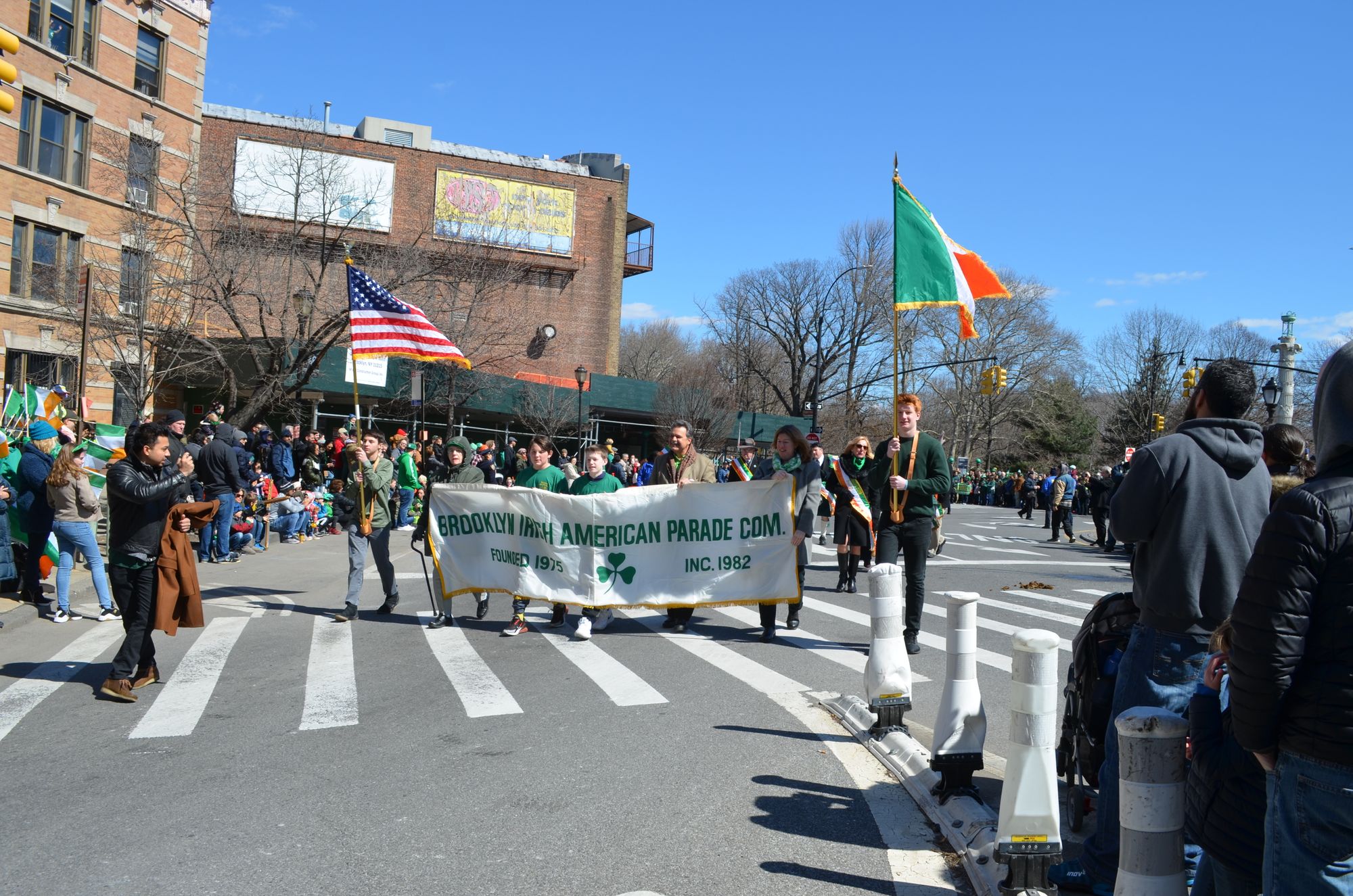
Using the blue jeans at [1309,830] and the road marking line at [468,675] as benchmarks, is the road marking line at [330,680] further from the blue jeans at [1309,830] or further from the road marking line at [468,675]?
the blue jeans at [1309,830]

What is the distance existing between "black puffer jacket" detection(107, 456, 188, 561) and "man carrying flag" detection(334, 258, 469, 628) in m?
2.96

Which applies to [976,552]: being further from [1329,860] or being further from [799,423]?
[799,423]

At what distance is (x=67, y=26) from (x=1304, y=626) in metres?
32.9

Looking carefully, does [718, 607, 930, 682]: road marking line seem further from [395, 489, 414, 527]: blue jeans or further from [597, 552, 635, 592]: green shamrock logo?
[395, 489, 414, 527]: blue jeans

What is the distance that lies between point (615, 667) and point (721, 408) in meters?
42.6

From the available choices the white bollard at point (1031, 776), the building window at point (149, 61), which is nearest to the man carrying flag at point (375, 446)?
the white bollard at point (1031, 776)

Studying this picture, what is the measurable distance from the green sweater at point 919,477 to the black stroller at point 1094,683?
4.01 metres

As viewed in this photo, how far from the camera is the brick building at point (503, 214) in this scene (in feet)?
143

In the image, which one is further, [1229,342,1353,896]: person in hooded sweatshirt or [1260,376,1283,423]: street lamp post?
[1260,376,1283,423]: street lamp post

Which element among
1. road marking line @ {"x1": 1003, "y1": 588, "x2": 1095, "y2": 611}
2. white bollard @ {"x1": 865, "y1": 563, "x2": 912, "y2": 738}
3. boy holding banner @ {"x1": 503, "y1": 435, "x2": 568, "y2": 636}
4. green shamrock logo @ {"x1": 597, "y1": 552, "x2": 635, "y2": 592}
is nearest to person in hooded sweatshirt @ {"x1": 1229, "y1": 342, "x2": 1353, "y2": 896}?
white bollard @ {"x1": 865, "y1": 563, "x2": 912, "y2": 738}

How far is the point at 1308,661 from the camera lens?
244 cm

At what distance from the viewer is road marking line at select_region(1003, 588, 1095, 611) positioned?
1356 centimetres

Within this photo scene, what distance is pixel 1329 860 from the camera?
2.39m

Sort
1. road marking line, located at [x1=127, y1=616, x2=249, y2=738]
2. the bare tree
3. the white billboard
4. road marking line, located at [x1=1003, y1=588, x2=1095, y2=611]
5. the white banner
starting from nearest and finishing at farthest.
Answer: road marking line, located at [x1=127, y1=616, x2=249, y2=738] < the white banner < road marking line, located at [x1=1003, y1=588, x2=1095, y2=611] < the white billboard < the bare tree
